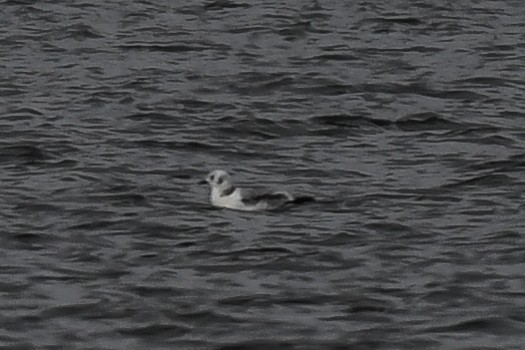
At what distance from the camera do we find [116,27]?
28.8 meters

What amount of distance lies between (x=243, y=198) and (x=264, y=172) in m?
1.42

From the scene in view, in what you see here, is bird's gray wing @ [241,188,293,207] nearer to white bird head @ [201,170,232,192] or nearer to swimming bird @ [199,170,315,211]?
swimming bird @ [199,170,315,211]

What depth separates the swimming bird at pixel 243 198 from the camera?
19.6 meters

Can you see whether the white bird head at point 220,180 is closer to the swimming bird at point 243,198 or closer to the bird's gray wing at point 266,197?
the swimming bird at point 243,198

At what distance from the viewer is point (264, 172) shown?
69.4ft

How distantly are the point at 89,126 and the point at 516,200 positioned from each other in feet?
18.6

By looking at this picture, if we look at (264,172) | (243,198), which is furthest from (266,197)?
(264,172)

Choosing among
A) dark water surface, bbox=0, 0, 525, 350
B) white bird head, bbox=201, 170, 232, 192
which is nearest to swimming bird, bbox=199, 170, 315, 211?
white bird head, bbox=201, 170, 232, 192

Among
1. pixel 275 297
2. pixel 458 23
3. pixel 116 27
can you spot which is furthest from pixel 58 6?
pixel 275 297

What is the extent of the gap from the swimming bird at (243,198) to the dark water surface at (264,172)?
0.11m

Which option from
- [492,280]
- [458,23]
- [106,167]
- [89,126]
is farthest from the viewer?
[458,23]

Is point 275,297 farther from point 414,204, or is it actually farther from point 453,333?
point 414,204

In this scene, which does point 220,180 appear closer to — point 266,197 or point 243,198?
point 243,198

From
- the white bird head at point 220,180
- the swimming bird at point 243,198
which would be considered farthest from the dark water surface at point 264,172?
the white bird head at point 220,180
